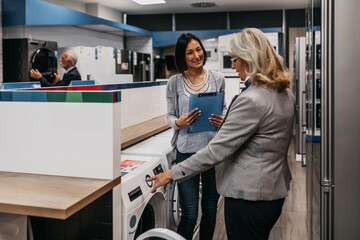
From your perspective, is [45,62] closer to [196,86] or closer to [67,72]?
[67,72]

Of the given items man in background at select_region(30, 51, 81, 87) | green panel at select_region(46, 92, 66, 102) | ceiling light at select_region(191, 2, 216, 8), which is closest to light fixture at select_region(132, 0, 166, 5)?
ceiling light at select_region(191, 2, 216, 8)

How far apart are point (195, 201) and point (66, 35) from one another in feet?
22.0

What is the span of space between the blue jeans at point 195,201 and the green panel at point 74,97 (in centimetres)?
88

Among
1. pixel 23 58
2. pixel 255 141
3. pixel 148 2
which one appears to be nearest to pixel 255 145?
pixel 255 141

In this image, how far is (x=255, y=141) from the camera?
1641 mm

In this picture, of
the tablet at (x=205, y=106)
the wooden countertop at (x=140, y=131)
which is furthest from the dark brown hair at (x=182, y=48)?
the wooden countertop at (x=140, y=131)

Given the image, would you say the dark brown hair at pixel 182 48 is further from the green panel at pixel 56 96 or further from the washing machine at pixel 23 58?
the washing machine at pixel 23 58

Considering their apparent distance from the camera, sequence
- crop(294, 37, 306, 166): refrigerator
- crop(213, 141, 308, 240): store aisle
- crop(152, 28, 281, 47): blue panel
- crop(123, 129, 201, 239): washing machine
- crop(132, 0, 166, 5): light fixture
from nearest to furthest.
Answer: crop(123, 129, 201, 239): washing machine
crop(213, 141, 308, 240): store aisle
crop(294, 37, 306, 166): refrigerator
crop(132, 0, 166, 5): light fixture
crop(152, 28, 281, 47): blue panel

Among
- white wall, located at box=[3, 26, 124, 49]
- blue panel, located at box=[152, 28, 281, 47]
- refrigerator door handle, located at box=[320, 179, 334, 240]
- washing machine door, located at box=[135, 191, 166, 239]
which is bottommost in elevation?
washing machine door, located at box=[135, 191, 166, 239]

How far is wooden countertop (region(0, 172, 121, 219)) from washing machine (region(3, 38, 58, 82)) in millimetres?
4721

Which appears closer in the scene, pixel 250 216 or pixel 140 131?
pixel 250 216

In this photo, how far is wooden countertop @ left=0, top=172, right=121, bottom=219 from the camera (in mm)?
1398

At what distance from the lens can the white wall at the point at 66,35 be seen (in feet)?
20.9

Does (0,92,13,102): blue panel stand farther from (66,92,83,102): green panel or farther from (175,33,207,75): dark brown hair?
(175,33,207,75): dark brown hair
